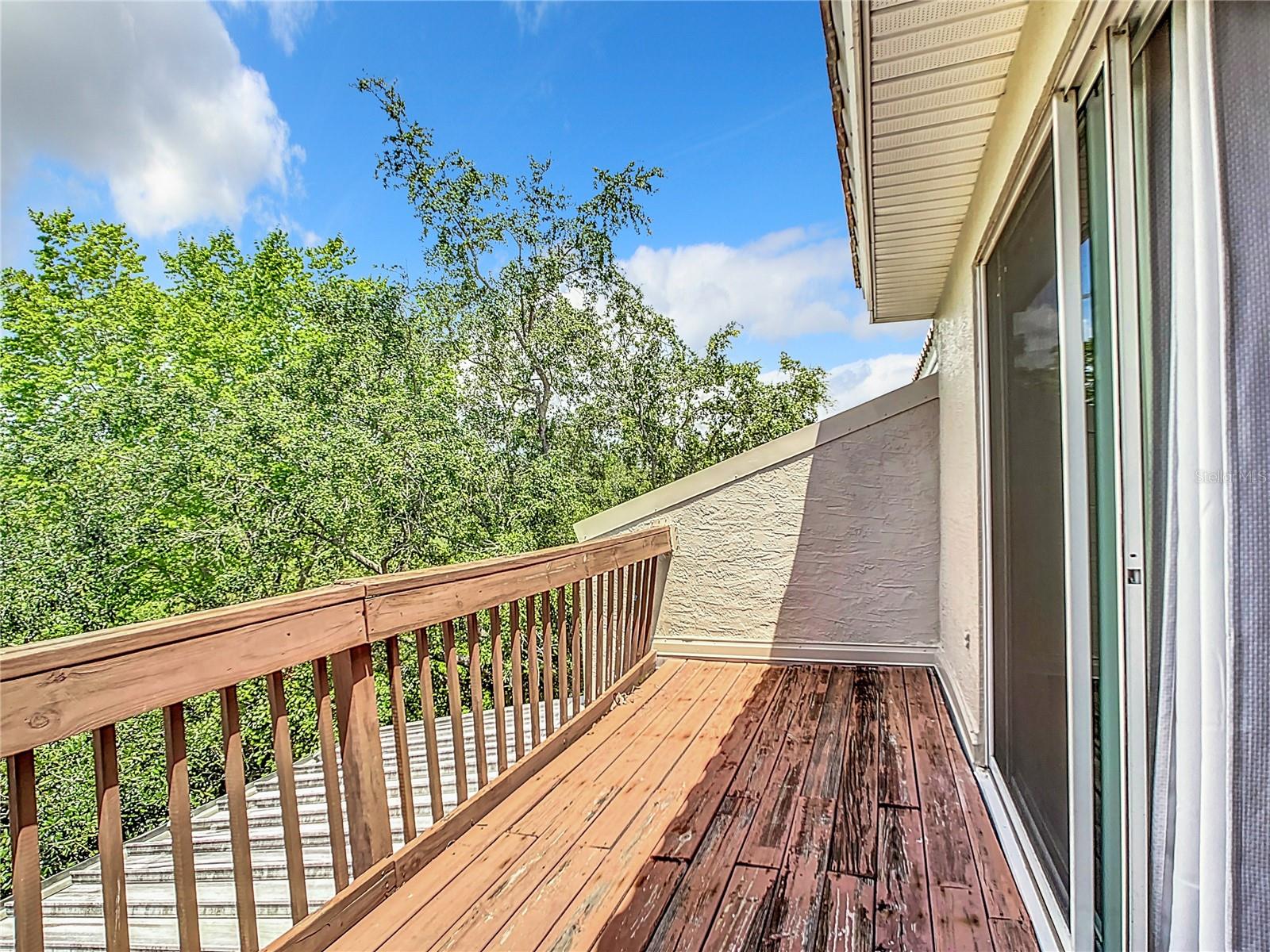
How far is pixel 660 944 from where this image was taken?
182 cm

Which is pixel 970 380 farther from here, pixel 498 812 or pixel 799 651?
pixel 498 812

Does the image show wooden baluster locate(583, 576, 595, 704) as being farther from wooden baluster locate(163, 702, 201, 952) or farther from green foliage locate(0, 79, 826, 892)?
green foliage locate(0, 79, 826, 892)

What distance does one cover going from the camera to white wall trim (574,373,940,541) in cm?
443

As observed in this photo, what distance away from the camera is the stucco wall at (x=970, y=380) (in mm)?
1734

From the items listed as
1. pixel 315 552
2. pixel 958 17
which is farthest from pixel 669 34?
pixel 958 17

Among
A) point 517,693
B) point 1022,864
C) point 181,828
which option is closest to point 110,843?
point 181,828

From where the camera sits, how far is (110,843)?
4.35ft

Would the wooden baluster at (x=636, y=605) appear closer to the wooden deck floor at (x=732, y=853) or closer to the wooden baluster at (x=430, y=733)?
the wooden deck floor at (x=732, y=853)

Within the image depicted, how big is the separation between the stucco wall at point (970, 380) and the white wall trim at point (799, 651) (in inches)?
9.9

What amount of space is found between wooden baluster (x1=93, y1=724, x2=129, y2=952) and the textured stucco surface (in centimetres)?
372

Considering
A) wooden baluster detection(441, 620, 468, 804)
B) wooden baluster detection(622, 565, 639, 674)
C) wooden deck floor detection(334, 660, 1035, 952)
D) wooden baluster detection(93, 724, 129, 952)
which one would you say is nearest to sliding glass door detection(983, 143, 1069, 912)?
wooden deck floor detection(334, 660, 1035, 952)

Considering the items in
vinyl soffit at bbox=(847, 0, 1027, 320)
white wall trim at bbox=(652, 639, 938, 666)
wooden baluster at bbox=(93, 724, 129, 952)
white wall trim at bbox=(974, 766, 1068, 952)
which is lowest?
white wall trim at bbox=(652, 639, 938, 666)

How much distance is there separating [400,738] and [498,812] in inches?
27.5

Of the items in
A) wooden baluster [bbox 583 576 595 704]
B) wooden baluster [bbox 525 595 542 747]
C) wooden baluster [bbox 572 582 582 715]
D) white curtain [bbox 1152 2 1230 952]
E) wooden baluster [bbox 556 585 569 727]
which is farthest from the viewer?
wooden baluster [bbox 583 576 595 704]
